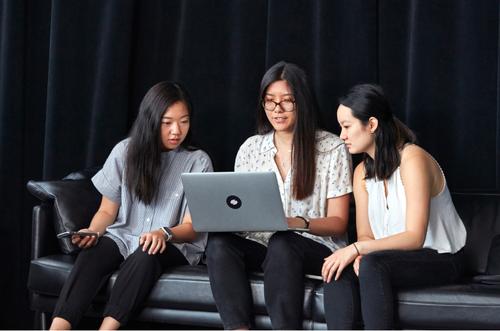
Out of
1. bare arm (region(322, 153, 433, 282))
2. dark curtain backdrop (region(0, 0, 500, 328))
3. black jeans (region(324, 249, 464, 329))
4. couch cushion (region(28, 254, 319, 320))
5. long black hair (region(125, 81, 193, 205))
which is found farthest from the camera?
dark curtain backdrop (region(0, 0, 500, 328))

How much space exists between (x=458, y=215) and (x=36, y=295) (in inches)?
61.6

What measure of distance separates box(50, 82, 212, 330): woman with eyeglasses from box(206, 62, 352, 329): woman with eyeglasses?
0.19 meters

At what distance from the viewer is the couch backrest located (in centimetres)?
317

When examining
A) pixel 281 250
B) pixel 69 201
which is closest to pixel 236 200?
pixel 281 250

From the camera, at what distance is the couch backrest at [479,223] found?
3.17m

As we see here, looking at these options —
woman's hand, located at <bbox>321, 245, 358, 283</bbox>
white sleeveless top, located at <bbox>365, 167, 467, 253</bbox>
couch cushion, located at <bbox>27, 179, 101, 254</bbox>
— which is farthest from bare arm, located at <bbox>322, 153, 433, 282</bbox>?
couch cushion, located at <bbox>27, 179, 101, 254</bbox>

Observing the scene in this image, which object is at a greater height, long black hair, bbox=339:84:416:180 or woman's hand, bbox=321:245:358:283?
long black hair, bbox=339:84:416:180

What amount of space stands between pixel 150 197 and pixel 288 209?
20.3 inches

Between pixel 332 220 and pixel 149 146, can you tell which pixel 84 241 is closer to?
pixel 149 146

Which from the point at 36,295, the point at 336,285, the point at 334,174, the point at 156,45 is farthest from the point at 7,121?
the point at 336,285

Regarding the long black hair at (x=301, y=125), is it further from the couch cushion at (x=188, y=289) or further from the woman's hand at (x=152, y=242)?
the woman's hand at (x=152, y=242)

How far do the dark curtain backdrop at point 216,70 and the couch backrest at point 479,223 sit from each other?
288 mm

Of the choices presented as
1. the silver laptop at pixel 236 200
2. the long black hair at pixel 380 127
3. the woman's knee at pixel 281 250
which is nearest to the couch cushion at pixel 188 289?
the woman's knee at pixel 281 250

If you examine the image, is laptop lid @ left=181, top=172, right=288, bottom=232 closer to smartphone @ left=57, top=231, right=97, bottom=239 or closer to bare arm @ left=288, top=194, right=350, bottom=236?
bare arm @ left=288, top=194, right=350, bottom=236
